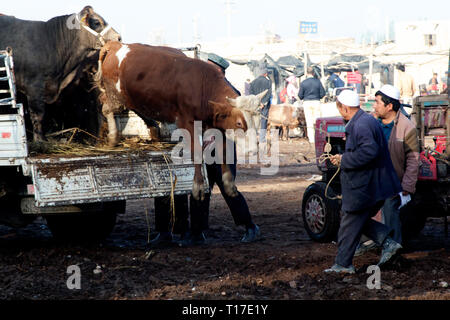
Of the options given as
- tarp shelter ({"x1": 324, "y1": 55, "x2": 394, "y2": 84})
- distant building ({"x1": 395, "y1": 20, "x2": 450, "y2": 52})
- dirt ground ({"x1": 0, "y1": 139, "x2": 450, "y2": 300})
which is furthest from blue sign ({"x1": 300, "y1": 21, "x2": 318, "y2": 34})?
dirt ground ({"x1": 0, "y1": 139, "x2": 450, "y2": 300})

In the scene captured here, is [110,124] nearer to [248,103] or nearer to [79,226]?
[79,226]

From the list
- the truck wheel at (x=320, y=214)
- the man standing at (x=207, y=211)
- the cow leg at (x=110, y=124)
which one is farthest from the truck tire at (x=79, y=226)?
the truck wheel at (x=320, y=214)

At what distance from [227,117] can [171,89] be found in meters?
0.73

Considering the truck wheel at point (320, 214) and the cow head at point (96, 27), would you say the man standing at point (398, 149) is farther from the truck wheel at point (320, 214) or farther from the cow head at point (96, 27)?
the cow head at point (96, 27)

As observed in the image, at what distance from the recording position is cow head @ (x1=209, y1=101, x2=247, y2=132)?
22.5 feet

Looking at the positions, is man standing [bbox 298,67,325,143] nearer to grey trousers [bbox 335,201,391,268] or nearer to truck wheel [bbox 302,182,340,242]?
truck wheel [bbox 302,182,340,242]

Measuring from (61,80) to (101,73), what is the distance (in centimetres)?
84

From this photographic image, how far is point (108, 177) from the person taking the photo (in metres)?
6.79

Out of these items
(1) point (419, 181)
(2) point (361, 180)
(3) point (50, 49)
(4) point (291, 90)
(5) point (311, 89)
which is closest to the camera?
(2) point (361, 180)

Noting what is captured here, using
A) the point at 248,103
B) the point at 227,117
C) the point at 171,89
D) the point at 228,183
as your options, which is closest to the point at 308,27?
the point at 228,183

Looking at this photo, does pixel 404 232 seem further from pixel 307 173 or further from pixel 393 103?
pixel 307 173

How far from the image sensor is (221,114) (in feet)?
23.0

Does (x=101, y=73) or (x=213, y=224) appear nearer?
(x=101, y=73)

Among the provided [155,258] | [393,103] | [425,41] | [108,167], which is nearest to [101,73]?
[108,167]
